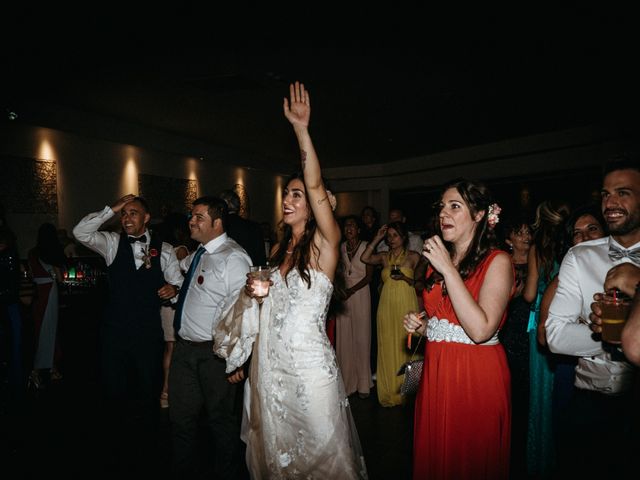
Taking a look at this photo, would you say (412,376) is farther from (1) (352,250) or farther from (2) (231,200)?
(1) (352,250)

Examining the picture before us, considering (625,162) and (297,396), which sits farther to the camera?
(297,396)

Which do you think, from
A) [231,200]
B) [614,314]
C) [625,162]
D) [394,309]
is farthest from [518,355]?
[231,200]

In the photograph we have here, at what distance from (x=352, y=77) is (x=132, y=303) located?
391 cm

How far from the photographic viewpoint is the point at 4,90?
18.2 ft

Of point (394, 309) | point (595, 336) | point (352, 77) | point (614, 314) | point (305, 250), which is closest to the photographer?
point (614, 314)

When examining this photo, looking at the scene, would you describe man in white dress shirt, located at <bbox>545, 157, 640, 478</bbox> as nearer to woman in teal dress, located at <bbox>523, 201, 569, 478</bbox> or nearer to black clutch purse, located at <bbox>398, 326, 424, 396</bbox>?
black clutch purse, located at <bbox>398, 326, 424, 396</bbox>

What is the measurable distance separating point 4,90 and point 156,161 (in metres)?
3.09

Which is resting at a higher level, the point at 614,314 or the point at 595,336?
the point at 614,314

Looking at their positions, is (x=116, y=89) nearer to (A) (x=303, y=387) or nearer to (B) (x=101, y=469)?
(B) (x=101, y=469)

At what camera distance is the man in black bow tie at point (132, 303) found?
10.2 feet

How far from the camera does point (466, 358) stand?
185 cm

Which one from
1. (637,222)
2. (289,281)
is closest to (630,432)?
(637,222)

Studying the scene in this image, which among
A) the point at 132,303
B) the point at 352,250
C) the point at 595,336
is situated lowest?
the point at 132,303

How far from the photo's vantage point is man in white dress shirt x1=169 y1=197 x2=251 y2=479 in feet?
8.38
